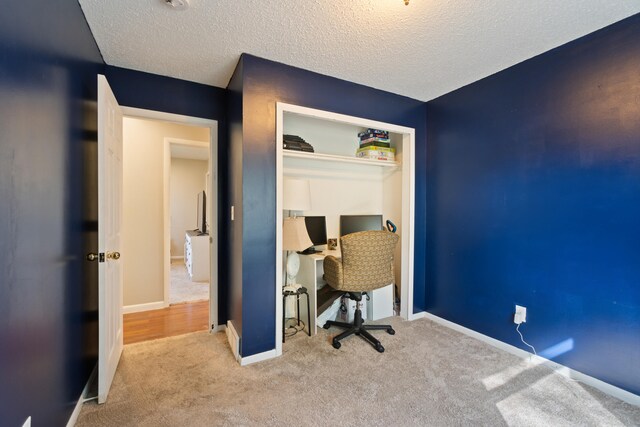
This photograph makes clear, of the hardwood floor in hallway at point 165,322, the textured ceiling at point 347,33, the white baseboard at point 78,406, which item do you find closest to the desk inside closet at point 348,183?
the textured ceiling at point 347,33

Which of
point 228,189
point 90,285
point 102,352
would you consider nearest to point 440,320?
point 228,189

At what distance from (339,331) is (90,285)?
2.06 m

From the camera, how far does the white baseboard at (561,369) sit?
5.74 ft

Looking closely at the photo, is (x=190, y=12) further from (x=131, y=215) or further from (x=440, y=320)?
(x=440, y=320)

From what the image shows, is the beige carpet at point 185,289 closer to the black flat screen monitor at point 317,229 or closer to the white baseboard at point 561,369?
the black flat screen monitor at point 317,229

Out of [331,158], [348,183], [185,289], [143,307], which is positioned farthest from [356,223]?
[185,289]

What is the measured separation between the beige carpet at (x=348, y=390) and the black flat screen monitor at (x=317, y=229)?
100cm

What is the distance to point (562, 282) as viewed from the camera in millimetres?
2049

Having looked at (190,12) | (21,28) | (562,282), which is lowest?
(562,282)

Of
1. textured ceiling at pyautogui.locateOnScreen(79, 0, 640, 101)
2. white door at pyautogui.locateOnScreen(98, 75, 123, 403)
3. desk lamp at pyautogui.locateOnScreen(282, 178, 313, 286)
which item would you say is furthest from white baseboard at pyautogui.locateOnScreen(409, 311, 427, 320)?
white door at pyautogui.locateOnScreen(98, 75, 123, 403)

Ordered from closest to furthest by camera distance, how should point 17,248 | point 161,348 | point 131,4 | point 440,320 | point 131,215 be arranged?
1. point 17,248
2. point 131,4
3. point 161,348
4. point 440,320
5. point 131,215

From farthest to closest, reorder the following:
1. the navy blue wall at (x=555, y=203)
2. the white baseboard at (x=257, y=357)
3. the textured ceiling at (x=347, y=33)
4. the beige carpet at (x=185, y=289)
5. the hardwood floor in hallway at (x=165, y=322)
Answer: the beige carpet at (x=185, y=289) → the hardwood floor in hallway at (x=165, y=322) → the white baseboard at (x=257, y=357) → the navy blue wall at (x=555, y=203) → the textured ceiling at (x=347, y=33)

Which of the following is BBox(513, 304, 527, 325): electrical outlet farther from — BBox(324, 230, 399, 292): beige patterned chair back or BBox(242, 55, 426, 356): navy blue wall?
BBox(242, 55, 426, 356): navy blue wall

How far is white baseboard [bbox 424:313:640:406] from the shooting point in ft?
5.74
